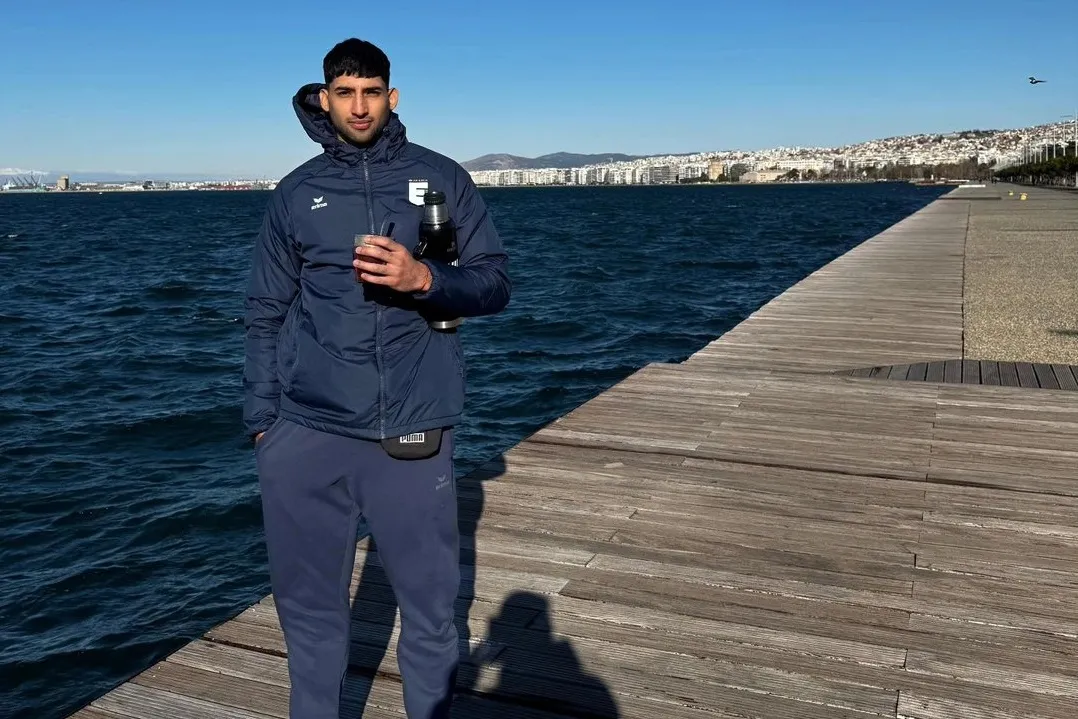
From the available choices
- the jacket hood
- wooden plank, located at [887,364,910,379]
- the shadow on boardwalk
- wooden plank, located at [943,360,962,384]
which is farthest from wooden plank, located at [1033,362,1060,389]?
the jacket hood

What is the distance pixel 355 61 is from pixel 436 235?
48 cm

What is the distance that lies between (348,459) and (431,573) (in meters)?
0.36

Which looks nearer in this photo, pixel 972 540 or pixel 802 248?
pixel 972 540

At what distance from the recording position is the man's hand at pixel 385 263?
2320 millimetres

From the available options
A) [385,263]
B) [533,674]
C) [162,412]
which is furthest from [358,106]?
[162,412]

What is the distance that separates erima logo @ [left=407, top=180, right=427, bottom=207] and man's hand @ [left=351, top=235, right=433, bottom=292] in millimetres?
270

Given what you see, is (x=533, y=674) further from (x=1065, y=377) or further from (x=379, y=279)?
(x=1065, y=377)

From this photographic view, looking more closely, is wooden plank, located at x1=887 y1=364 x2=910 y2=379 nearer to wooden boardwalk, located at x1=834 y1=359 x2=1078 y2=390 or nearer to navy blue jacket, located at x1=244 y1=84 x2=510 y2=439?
wooden boardwalk, located at x1=834 y1=359 x2=1078 y2=390

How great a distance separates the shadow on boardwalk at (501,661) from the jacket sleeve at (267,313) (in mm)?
1075

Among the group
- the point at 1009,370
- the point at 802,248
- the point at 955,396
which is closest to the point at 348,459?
the point at 955,396

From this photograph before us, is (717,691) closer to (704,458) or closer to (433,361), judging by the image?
(433,361)

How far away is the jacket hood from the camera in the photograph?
2.65 m

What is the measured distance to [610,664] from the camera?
347 centimetres

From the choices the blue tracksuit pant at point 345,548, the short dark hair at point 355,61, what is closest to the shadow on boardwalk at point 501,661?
the blue tracksuit pant at point 345,548
